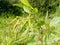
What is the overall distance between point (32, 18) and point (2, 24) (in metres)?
3.40

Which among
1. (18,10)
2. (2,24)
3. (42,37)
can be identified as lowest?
(42,37)

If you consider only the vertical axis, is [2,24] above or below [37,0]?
below

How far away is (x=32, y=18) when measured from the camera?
1.63 feet

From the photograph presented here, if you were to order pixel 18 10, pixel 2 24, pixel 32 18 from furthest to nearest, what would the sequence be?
pixel 18 10 < pixel 2 24 < pixel 32 18

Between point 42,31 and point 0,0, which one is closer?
point 42,31

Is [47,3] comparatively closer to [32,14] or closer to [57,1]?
[57,1]

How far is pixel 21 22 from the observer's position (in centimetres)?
56

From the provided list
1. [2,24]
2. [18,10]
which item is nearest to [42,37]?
[2,24]

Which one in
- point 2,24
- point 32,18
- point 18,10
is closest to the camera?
point 32,18

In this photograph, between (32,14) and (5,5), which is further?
(5,5)

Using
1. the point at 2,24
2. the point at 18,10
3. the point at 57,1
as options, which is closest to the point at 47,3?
the point at 57,1

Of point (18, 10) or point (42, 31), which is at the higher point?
point (18, 10)

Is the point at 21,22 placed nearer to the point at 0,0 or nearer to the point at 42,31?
the point at 42,31

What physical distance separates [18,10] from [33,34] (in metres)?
4.20
